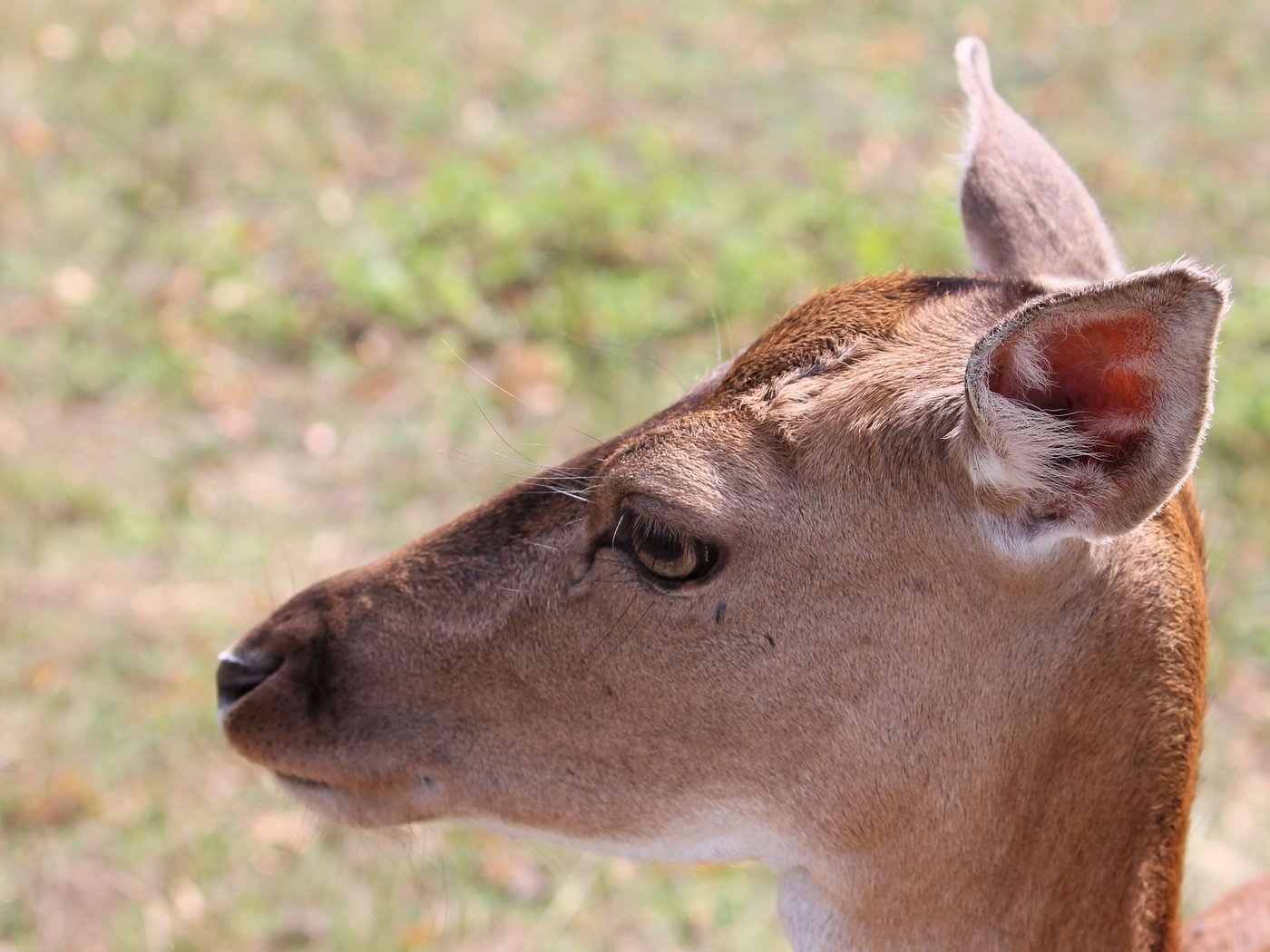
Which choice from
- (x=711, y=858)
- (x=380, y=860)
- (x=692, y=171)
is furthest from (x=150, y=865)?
(x=692, y=171)

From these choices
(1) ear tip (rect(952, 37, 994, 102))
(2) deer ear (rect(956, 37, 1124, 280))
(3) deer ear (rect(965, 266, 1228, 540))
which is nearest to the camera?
(3) deer ear (rect(965, 266, 1228, 540))

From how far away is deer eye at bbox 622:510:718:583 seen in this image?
7.84 ft

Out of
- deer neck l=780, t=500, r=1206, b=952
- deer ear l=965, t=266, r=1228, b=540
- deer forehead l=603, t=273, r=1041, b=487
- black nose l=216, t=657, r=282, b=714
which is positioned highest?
deer ear l=965, t=266, r=1228, b=540

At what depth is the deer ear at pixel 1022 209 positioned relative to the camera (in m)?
2.87

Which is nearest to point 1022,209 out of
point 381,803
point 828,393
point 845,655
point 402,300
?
point 828,393

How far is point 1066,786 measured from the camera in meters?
2.35

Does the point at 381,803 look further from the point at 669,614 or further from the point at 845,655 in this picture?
the point at 845,655

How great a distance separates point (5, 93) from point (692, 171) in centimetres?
397

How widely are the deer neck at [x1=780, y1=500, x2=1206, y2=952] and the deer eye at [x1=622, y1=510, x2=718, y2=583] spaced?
43 cm

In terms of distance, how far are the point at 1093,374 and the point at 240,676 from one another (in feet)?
5.44

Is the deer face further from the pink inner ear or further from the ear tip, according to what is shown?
the ear tip

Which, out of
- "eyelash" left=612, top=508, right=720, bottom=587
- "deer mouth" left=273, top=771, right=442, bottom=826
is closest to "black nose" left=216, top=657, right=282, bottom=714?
"deer mouth" left=273, top=771, right=442, bottom=826

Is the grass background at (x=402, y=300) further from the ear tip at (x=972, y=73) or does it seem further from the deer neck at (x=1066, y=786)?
the deer neck at (x=1066, y=786)

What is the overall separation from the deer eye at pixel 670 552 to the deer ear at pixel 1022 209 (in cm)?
94
